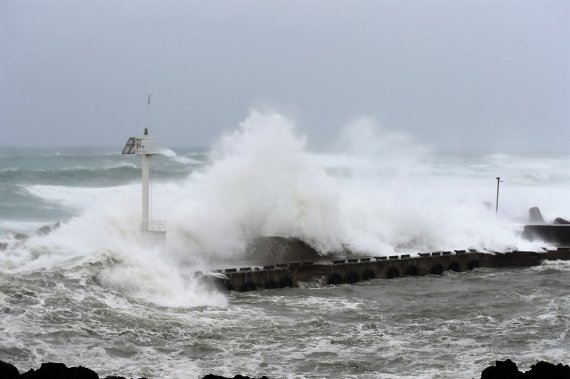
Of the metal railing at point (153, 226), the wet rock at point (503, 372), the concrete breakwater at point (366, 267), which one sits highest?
the metal railing at point (153, 226)

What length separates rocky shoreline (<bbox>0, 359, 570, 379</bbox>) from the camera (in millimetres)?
9461

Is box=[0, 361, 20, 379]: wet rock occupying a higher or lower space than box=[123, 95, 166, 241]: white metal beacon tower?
lower

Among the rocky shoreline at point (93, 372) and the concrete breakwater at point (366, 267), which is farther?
the concrete breakwater at point (366, 267)

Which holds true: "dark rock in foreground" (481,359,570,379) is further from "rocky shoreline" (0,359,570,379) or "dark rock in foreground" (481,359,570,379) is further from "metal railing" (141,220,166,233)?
"metal railing" (141,220,166,233)

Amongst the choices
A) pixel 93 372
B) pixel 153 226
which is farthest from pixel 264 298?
pixel 93 372

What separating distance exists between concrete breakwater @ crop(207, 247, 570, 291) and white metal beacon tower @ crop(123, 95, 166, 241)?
1625mm

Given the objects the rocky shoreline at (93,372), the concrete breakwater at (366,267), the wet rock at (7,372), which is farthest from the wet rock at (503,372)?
the concrete breakwater at (366,267)

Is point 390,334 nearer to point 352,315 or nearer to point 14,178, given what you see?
point 352,315

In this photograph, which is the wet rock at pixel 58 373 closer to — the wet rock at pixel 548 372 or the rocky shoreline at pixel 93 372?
the rocky shoreline at pixel 93 372

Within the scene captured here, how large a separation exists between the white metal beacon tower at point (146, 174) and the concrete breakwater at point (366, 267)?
5.33 ft

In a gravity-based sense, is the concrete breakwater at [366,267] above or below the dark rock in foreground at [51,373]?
above

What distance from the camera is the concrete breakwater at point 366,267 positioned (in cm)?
1781

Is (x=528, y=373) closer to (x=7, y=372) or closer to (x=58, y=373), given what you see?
(x=58, y=373)

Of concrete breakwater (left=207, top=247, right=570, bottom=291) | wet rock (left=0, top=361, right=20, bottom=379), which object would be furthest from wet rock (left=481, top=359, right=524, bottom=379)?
concrete breakwater (left=207, top=247, right=570, bottom=291)
